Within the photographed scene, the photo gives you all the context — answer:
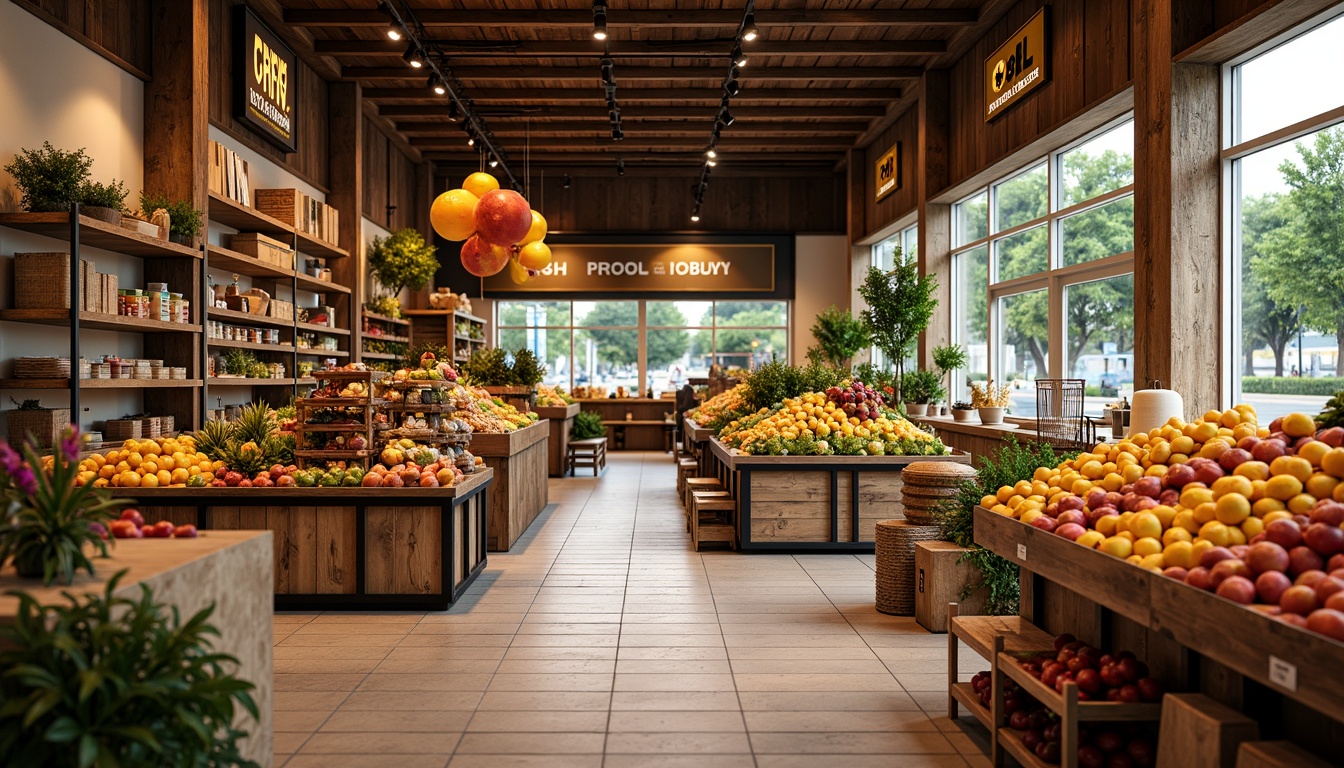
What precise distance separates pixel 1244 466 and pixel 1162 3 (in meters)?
4.65

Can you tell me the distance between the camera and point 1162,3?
6125mm

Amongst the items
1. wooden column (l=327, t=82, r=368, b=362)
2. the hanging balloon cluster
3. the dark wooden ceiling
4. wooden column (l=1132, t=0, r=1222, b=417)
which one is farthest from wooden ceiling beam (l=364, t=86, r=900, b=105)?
wooden column (l=1132, t=0, r=1222, b=417)

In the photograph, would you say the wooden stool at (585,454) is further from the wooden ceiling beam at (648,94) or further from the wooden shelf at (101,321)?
the wooden shelf at (101,321)

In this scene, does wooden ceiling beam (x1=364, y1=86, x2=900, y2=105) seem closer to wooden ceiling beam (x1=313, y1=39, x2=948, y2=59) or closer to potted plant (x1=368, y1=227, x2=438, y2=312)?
wooden ceiling beam (x1=313, y1=39, x2=948, y2=59)

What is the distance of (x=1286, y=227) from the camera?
19.0 feet

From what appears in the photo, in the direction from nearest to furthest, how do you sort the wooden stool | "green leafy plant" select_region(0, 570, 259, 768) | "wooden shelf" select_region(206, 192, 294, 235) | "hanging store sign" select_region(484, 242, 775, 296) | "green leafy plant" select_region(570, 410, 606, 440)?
"green leafy plant" select_region(0, 570, 259, 768)
"wooden shelf" select_region(206, 192, 294, 235)
the wooden stool
"green leafy plant" select_region(570, 410, 606, 440)
"hanging store sign" select_region(484, 242, 775, 296)

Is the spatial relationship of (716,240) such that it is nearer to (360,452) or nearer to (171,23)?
(171,23)

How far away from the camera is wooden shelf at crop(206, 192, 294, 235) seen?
7.81 metres

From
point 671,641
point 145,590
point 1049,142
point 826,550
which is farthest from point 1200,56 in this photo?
point 145,590

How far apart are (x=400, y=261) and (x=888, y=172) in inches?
264

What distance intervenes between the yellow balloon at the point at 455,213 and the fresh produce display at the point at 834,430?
8.34 ft

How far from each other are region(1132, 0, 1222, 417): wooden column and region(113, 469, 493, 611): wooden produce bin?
4726 millimetres

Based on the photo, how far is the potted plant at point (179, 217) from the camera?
658cm

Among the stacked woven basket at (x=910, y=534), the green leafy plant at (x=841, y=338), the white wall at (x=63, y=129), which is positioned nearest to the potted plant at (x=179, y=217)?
the white wall at (x=63, y=129)
